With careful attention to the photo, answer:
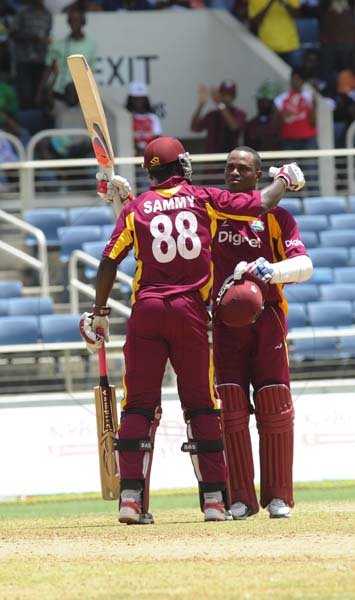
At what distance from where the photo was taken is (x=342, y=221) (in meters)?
15.8

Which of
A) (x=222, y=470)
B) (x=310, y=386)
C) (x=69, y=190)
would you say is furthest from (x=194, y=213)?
(x=69, y=190)

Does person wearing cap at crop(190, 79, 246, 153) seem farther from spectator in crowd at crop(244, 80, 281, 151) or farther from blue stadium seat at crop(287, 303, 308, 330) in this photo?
blue stadium seat at crop(287, 303, 308, 330)

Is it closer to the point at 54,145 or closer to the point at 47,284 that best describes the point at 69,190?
the point at 54,145

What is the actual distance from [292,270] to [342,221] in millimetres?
8122

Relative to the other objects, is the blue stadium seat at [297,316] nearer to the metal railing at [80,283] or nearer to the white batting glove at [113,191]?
the metal railing at [80,283]

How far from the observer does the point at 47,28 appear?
1709 centimetres

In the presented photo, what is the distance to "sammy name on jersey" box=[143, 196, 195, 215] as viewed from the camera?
7574 millimetres

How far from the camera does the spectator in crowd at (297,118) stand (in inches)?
659

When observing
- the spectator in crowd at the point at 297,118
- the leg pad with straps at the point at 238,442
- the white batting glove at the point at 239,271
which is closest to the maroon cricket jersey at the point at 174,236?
the white batting glove at the point at 239,271

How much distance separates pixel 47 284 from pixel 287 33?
5.61m

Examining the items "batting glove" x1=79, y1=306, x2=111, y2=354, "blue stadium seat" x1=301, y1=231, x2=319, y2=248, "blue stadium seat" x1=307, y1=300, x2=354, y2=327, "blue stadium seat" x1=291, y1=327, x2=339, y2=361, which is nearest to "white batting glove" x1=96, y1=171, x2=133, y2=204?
"batting glove" x1=79, y1=306, x2=111, y2=354

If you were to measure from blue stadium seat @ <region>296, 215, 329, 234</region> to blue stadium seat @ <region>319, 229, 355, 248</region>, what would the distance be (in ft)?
0.37

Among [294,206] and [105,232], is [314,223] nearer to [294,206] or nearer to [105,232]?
[294,206]

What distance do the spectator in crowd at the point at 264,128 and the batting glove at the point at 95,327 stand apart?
890 centimetres
